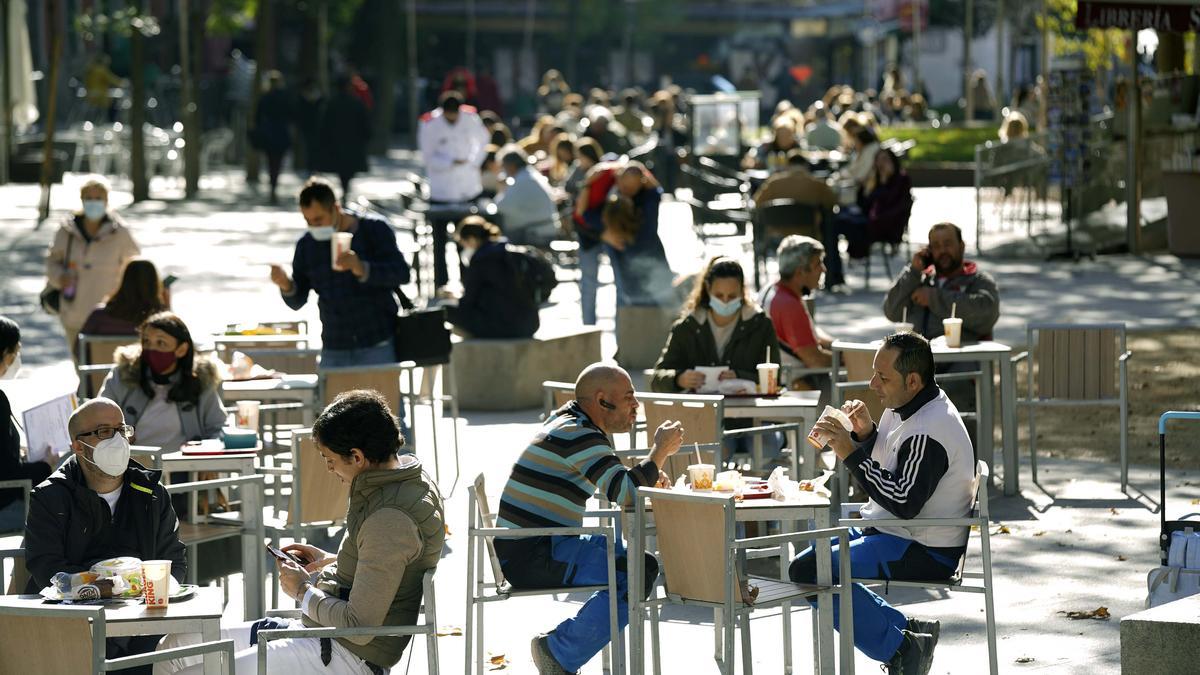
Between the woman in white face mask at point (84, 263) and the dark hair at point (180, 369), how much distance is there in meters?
4.02

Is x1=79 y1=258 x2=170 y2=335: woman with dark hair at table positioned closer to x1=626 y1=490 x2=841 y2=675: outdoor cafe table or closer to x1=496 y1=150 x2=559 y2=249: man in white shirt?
x1=626 y1=490 x2=841 y2=675: outdoor cafe table

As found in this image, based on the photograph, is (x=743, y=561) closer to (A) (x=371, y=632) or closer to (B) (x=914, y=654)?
(B) (x=914, y=654)

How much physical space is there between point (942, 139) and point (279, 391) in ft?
93.2

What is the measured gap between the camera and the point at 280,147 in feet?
98.8

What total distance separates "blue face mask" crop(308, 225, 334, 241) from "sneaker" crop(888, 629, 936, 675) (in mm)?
4684

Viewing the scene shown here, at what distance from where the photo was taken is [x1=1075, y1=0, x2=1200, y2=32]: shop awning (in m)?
18.4

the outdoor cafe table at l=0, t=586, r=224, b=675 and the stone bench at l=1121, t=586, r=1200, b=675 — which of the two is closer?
the outdoor cafe table at l=0, t=586, r=224, b=675

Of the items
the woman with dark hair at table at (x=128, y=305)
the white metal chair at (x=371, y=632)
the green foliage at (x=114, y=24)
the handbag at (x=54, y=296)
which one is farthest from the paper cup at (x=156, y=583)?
the green foliage at (x=114, y=24)

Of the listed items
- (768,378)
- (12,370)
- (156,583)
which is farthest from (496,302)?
Answer: (156,583)

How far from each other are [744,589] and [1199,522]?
1.58 metres


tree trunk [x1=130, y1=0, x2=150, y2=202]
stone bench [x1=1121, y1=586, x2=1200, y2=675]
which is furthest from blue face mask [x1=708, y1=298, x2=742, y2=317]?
tree trunk [x1=130, y1=0, x2=150, y2=202]

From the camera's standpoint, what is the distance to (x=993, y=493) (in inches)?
406

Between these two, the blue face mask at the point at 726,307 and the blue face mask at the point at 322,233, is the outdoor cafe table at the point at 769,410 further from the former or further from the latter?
the blue face mask at the point at 322,233

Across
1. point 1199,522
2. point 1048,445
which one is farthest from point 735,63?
point 1199,522
